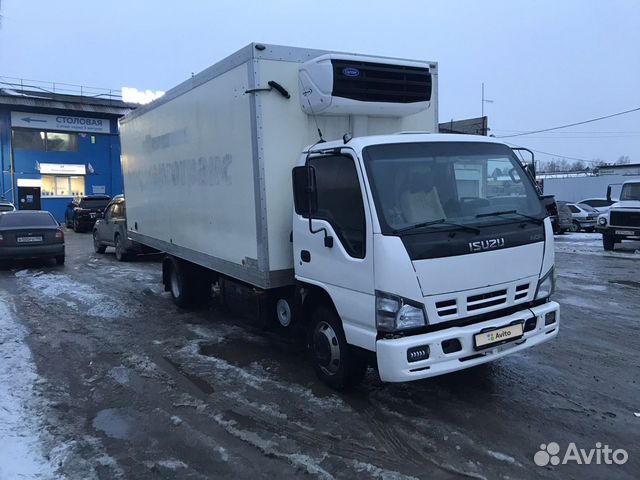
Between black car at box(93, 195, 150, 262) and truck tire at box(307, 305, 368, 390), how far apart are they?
31.1 ft

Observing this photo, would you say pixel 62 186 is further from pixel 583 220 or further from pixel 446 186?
pixel 446 186

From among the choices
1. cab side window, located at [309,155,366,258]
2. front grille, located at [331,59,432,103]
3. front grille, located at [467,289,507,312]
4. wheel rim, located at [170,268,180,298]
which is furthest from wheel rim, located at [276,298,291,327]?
wheel rim, located at [170,268,180,298]

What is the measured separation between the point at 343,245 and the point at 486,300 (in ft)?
4.26

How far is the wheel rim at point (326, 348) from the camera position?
4.79m

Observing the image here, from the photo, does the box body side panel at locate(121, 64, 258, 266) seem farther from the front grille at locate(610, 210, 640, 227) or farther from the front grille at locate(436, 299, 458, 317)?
the front grille at locate(610, 210, 640, 227)

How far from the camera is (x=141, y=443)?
4.09 m

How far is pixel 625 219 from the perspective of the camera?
1625cm

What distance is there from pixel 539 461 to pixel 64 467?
3.43 meters

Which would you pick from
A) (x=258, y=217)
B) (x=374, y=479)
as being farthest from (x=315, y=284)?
(x=374, y=479)

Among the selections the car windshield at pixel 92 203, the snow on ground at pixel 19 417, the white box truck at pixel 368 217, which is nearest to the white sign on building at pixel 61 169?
the car windshield at pixel 92 203

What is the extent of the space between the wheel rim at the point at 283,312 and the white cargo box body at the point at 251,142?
37cm

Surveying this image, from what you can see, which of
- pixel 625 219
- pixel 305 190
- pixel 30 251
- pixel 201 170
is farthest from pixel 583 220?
pixel 305 190

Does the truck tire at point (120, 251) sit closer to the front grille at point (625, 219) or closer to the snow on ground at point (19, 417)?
the snow on ground at point (19, 417)

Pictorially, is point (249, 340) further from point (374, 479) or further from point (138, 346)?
point (374, 479)
